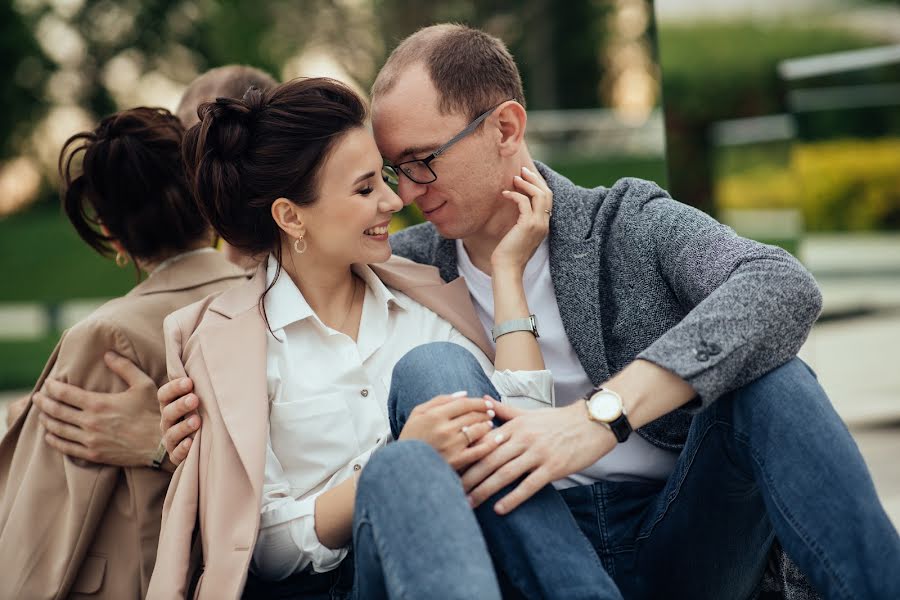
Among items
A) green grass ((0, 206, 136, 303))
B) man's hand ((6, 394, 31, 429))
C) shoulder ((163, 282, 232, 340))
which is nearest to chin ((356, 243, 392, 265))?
shoulder ((163, 282, 232, 340))

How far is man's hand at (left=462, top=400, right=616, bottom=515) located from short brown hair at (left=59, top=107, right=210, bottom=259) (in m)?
1.12

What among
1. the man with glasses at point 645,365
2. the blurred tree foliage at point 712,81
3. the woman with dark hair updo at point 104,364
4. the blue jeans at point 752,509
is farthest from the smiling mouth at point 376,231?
the blurred tree foliage at point 712,81

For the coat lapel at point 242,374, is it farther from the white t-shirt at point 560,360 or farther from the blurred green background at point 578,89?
the blurred green background at point 578,89

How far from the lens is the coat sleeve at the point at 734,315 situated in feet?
6.75

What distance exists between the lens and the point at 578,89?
18.4 meters

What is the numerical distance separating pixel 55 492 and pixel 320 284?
798mm

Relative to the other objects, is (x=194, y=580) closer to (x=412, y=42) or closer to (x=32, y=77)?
(x=412, y=42)

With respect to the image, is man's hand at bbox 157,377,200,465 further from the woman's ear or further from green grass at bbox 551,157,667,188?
green grass at bbox 551,157,667,188

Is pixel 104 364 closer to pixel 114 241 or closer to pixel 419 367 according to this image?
pixel 114 241

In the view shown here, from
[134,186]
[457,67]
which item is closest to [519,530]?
[457,67]

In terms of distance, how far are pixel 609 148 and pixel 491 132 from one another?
1284 cm

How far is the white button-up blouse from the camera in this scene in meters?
2.22

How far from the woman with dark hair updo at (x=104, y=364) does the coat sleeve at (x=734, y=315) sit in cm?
124

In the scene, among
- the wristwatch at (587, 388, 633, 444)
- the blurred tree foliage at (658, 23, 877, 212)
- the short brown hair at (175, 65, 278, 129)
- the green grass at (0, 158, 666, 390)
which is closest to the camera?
the wristwatch at (587, 388, 633, 444)
